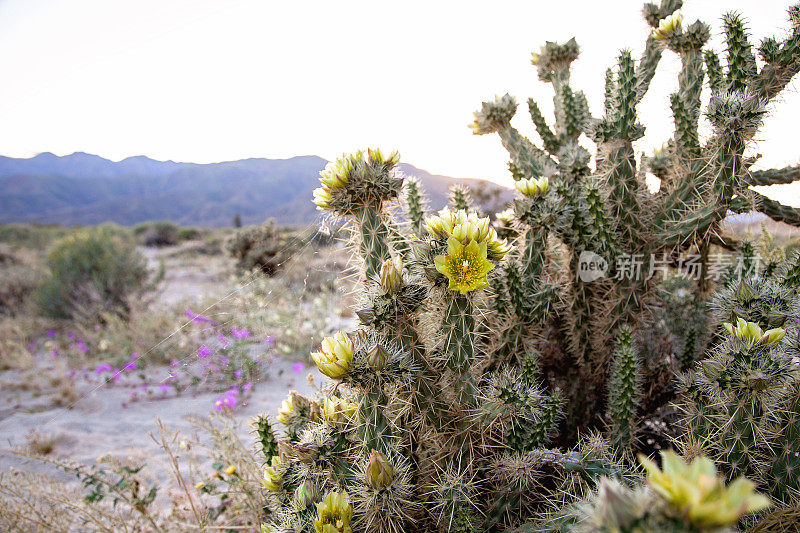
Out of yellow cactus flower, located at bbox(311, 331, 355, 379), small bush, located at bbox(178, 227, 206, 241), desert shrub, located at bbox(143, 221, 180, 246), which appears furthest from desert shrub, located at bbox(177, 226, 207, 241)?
yellow cactus flower, located at bbox(311, 331, 355, 379)

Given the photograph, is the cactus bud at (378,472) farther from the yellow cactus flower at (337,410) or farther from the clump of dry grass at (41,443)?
the clump of dry grass at (41,443)

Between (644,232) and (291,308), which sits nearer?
(644,232)

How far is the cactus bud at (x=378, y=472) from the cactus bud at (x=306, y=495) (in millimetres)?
266

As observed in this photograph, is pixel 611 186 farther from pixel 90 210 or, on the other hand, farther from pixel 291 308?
pixel 90 210

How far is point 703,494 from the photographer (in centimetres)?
54

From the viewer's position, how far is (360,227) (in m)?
1.69

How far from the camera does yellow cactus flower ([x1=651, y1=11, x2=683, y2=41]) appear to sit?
2.44 m

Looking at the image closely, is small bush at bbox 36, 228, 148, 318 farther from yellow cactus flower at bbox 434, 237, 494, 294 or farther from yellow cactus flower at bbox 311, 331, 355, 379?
yellow cactus flower at bbox 434, 237, 494, 294

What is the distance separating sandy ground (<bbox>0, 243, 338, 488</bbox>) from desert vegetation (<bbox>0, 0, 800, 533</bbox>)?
0.76 ft

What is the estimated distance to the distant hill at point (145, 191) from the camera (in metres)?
66.2

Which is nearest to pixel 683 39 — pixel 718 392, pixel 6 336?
pixel 718 392

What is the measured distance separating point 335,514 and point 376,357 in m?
0.50

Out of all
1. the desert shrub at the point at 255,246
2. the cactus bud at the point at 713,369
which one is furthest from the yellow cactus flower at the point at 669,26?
the desert shrub at the point at 255,246

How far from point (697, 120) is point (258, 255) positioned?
9.15m
